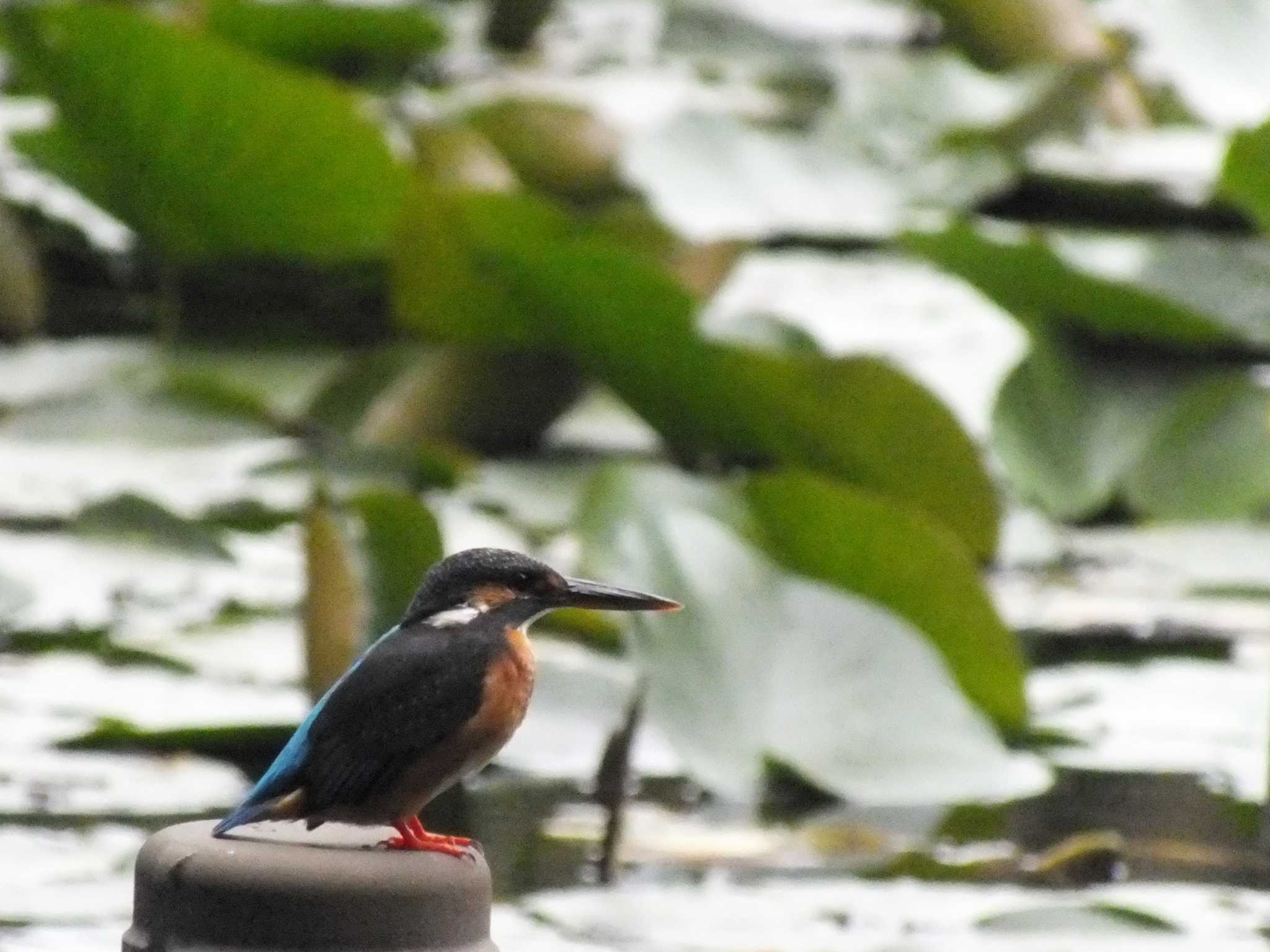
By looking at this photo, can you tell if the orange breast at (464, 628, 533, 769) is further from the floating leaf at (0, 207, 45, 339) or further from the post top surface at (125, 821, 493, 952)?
the floating leaf at (0, 207, 45, 339)

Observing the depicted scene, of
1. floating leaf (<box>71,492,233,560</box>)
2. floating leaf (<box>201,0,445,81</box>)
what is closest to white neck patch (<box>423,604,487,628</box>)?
floating leaf (<box>71,492,233,560</box>)

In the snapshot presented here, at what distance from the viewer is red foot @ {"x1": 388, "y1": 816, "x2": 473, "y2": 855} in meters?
1.18

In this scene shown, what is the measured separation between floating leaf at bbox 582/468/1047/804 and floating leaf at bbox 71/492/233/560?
0.48 m

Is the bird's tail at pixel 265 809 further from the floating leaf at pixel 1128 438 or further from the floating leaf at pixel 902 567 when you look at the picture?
the floating leaf at pixel 1128 438

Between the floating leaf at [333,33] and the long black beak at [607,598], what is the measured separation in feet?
6.92

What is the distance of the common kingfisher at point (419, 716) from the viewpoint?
117cm

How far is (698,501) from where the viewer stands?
2.11 m

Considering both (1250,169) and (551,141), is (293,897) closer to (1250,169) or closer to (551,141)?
(1250,169)

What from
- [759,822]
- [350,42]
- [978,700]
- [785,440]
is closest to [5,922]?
[759,822]

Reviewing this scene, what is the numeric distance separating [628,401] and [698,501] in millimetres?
391

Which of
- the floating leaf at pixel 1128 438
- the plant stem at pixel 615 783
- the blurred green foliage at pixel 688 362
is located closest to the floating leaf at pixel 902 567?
the blurred green foliage at pixel 688 362

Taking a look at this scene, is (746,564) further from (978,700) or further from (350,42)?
(350,42)

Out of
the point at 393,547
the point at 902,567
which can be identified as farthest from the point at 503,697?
the point at 902,567

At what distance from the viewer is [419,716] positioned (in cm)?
118
